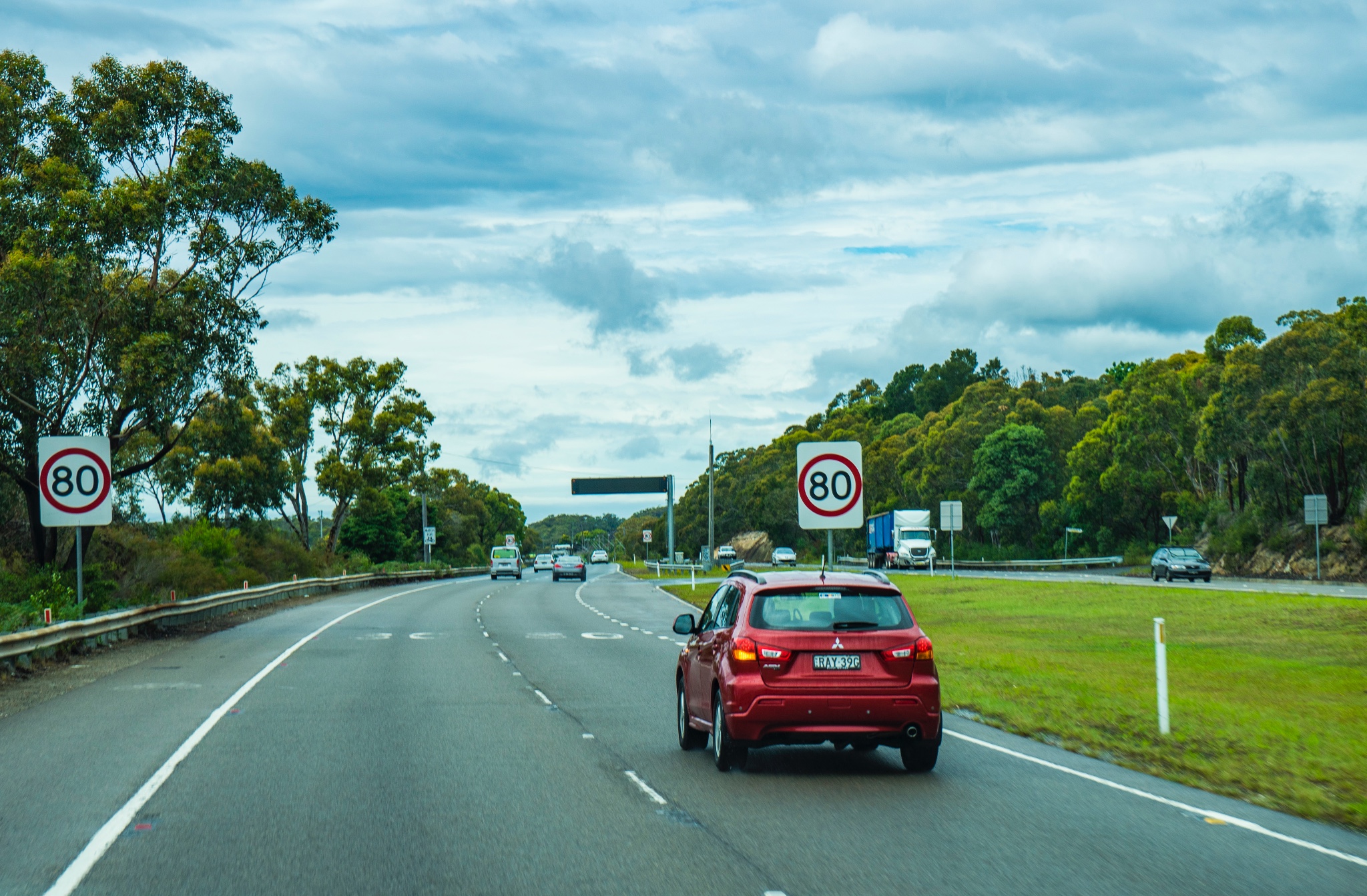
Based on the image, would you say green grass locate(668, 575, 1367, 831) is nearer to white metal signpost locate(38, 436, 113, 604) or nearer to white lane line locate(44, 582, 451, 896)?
white lane line locate(44, 582, 451, 896)

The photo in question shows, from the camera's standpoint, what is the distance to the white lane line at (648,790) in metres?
9.34

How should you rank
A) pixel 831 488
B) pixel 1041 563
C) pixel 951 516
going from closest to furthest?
pixel 831 488, pixel 951 516, pixel 1041 563

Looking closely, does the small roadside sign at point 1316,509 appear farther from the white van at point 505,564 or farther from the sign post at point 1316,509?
the white van at point 505,564

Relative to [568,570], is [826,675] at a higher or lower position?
higher

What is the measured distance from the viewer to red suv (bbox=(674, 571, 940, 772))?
10.2 m

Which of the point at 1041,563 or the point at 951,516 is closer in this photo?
the point at 951,516

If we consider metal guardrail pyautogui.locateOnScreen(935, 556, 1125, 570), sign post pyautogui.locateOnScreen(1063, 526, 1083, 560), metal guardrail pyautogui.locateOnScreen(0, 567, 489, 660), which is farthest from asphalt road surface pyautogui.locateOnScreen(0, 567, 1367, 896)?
sign post pyautogui.locateOnScreen(1063, 526, 1083, 560)

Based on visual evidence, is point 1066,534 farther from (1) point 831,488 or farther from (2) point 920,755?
(2) point 920,755

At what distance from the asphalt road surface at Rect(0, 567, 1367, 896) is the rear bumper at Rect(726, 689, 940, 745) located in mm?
431

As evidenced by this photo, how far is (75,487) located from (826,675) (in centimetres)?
1740

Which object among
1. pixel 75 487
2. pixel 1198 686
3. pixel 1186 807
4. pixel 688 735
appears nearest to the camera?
pixel 1186 807

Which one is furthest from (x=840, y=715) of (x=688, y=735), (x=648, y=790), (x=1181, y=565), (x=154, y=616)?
(x=1181, y=565)

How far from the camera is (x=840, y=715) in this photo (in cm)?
1021

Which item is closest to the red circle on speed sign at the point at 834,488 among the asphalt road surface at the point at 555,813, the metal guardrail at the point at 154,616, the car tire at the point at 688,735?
the asphalt road surface at the point at 555,813
